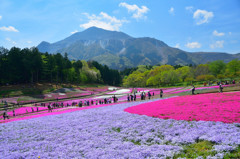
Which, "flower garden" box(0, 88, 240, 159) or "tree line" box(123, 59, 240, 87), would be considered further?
"tree line" box(123, 59, 240, 87)

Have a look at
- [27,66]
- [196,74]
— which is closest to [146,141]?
[27,66]

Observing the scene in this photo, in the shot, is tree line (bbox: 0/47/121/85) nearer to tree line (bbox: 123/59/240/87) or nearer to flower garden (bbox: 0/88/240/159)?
tree line (bbox: 123/59/240/87)

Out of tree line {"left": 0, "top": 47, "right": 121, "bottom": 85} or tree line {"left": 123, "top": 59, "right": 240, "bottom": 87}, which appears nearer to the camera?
tree line {"left": 0, "top": 47, "right": 121, "bottom": 85}

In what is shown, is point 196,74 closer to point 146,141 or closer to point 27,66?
point 27,66

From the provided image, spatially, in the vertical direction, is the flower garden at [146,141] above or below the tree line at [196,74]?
below

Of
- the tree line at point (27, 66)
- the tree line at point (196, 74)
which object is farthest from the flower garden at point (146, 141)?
the tree line at point (196, 74)

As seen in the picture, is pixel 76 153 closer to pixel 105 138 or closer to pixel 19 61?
pixel 105 138

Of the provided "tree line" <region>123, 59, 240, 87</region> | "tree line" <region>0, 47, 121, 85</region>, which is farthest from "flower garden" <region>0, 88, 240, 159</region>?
"tree line" <region>123, 59, 240, 87</region>

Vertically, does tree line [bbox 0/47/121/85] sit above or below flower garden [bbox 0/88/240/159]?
above

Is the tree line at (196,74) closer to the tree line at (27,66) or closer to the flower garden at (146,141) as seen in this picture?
the tree line at (27,66)

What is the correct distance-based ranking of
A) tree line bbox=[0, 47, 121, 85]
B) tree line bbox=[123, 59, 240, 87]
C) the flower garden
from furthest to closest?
1. tree line bbox=[123, 59, 240, 87]
2. tree line bbox=[0, 47, 121, 85]
3. the flower garden

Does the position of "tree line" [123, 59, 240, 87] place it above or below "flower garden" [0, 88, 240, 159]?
above

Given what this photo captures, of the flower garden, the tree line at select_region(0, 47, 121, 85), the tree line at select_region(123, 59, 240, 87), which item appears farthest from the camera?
the tree line at select_region(123, 59, 240, 87)

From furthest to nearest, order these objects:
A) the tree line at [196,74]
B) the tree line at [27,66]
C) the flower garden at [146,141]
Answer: the tree line at [196,74], the tree line at [27,66], the flower garden at [146,141]
